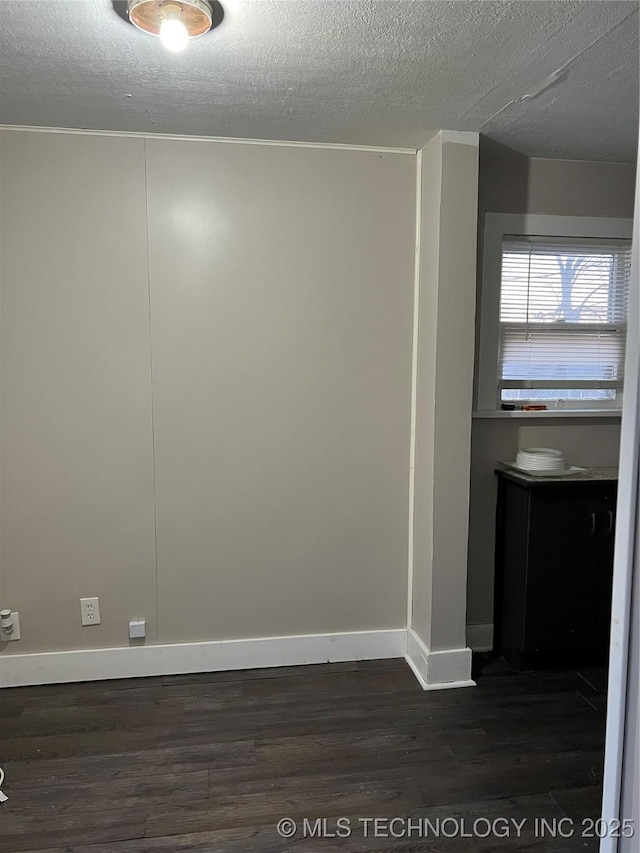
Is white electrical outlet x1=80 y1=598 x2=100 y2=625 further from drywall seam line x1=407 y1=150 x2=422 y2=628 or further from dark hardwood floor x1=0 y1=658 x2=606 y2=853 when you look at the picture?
drywall seam line x1=407 y1=150 x2=422 y2=628

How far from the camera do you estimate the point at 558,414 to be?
307cm

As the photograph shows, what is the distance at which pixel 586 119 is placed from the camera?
8.02 ft

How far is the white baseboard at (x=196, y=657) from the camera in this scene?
8.96ft

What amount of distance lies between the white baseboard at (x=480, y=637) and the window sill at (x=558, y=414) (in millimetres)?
1085

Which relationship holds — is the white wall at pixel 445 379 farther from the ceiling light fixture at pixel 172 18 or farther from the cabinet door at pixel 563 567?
the ceiling light fixture at pixel 172 18

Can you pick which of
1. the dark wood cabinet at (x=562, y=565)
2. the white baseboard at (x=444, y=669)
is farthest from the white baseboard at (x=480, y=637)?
the white baseboard at (x=444, y=669)

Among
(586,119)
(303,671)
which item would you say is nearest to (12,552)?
(303,671)

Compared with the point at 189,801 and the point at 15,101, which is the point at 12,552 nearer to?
the point at 189,801

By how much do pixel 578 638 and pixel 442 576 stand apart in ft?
2.46

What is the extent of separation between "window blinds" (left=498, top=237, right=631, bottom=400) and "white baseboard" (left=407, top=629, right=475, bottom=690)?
129cm

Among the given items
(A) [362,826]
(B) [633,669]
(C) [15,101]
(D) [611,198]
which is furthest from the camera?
(D) [611,198]

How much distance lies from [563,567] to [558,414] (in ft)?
2.49

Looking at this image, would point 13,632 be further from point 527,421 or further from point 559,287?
point 559,287

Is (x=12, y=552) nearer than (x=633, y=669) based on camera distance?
No
